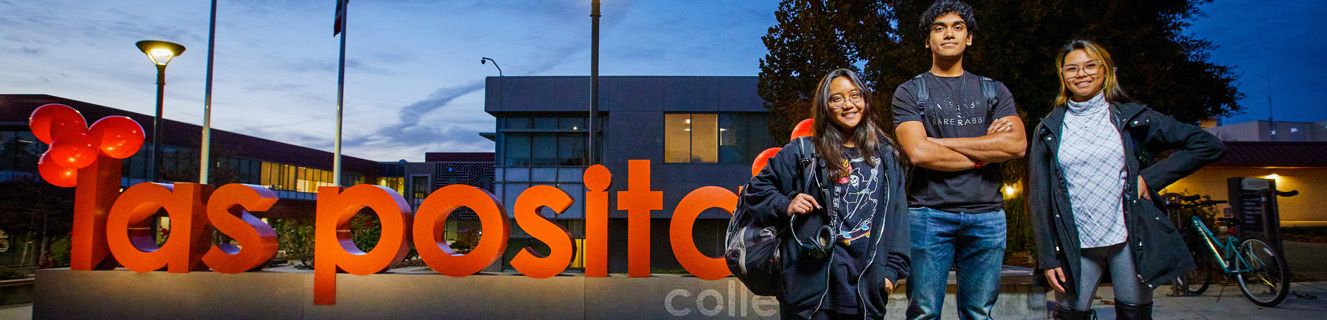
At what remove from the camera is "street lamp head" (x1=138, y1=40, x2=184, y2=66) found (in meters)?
11.4

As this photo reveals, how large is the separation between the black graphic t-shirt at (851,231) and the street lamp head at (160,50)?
1268 centimetres

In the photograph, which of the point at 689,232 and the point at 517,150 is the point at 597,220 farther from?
the point at 517,150

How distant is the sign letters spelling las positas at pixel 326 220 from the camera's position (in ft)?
20.1

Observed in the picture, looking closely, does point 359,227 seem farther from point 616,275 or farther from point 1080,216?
point 1080,216

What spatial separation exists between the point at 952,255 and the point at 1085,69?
866 millimetres

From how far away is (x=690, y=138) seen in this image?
22.9 meters

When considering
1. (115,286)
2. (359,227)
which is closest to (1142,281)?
(115,286)

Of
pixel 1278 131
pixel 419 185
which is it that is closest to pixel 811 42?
pixel 419 185

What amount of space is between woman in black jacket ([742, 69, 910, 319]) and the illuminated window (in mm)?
20137

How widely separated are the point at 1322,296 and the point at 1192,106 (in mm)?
6546

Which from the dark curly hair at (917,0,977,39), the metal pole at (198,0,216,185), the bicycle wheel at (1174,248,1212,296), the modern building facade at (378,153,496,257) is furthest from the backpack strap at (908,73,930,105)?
the modern building facade at (378,153,496,257)

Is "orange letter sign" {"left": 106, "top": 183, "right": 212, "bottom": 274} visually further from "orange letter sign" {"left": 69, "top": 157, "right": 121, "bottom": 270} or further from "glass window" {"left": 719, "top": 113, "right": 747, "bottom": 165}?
"glass window" {"left": 719, "top": 113, "right": 747, "bottom": 165}

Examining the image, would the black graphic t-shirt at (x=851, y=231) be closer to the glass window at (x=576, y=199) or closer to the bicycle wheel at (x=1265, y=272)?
the bicycle wheel at (x=1265, y=272)

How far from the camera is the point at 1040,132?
2.75 metres
